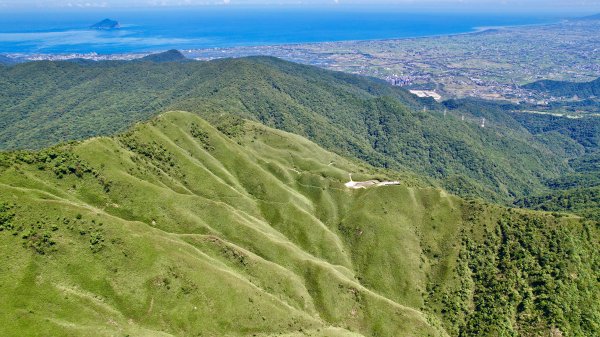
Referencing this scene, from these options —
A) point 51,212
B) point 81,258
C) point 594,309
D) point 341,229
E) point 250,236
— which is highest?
point 51,212

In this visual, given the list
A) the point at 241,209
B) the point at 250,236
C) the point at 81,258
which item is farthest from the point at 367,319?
the point at 81,258

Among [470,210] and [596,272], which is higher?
[470,210]

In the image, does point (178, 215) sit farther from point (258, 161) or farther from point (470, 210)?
point (470, 210)

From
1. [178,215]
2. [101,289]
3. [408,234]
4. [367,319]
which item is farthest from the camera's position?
[408,234]

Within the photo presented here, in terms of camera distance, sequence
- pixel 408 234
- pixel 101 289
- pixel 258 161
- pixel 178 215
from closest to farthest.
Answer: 1. pixel 101 289
2. pixel 178 215
3. pixel 408 234
4. pixel 258 161

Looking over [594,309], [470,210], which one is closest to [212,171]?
[470,210]

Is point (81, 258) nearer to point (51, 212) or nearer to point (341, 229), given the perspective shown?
point (51, 212)

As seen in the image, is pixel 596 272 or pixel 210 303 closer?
pixel 210 303
